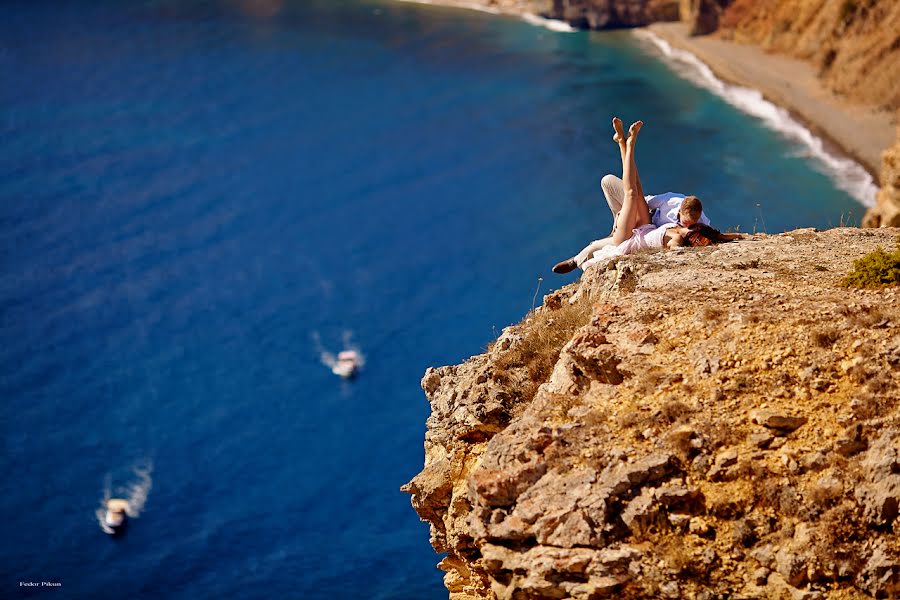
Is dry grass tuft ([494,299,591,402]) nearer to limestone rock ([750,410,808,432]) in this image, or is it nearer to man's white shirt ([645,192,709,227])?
man's white shirt ([645,192,709,227])

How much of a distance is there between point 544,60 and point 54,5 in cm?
4409

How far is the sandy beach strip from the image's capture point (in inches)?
1940

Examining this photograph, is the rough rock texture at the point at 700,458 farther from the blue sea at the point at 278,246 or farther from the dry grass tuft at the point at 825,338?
the blue sea at the point at 278,246

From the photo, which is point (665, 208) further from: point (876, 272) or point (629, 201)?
point (876, 272)

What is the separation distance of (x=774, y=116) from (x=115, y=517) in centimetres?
4357

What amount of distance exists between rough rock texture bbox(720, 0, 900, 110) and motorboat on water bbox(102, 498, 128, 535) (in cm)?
4513

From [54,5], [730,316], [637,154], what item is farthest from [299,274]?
[54,5]

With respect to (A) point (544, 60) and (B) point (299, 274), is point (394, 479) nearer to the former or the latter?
(B) point (299, 274)

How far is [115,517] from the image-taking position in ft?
93.0

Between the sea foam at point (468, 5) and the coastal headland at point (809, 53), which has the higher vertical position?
the sea foam at point (468, 5)

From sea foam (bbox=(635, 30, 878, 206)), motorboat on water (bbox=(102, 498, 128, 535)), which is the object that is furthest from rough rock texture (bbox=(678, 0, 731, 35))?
motorboat on water (bbox=(102, 498, 128, 535))

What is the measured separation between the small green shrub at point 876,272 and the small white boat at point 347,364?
83.1 ft

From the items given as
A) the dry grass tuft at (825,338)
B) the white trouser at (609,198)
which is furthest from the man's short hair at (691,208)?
the dry grass tuft at (825,338)

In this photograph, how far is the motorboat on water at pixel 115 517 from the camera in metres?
28.3
